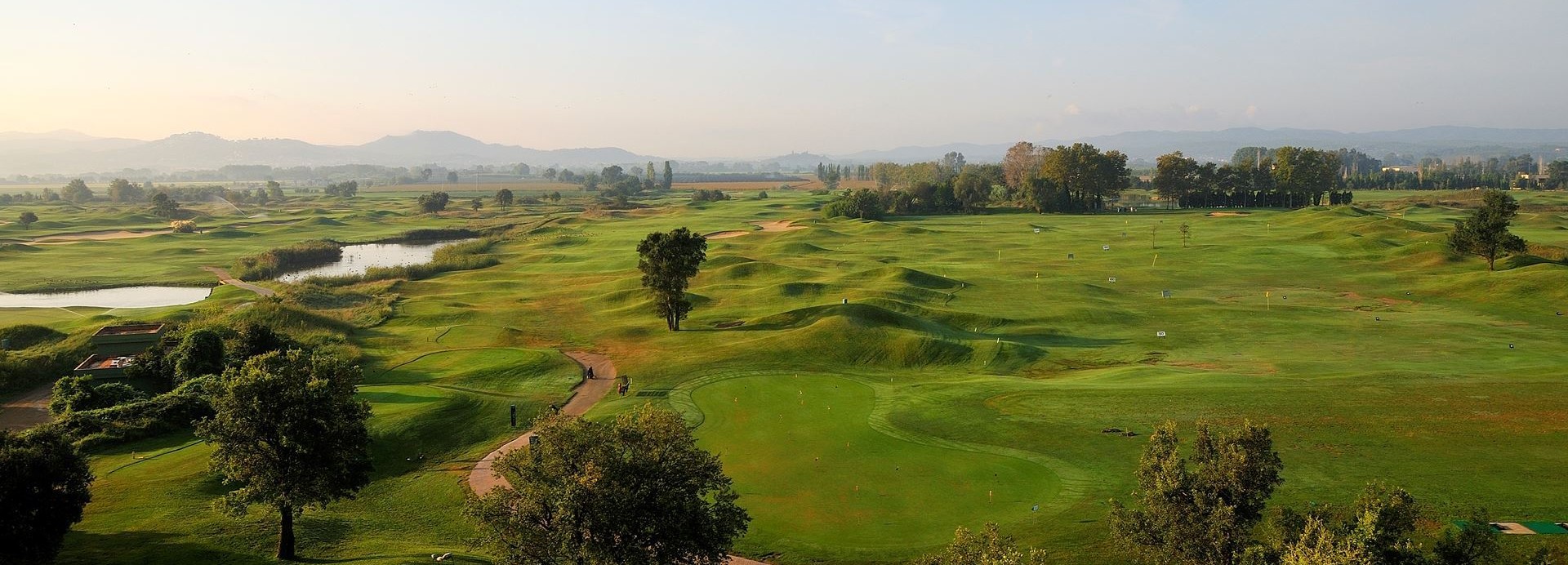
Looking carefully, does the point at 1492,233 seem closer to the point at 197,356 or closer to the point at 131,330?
the point at 197,356

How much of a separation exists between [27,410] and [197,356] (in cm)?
850

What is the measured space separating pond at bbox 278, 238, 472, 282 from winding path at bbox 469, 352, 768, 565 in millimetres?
68300

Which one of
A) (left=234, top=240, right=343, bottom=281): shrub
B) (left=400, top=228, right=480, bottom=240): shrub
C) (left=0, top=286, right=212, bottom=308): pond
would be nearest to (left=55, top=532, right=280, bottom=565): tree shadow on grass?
(left=0, top=286, right=212, bottom=308): pond

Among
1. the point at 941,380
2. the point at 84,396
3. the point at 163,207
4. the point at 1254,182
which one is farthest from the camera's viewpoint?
the point at 1254,182

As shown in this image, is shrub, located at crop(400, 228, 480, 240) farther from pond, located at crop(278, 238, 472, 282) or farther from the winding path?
the winding path

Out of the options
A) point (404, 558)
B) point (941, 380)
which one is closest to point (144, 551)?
point (404, 558)

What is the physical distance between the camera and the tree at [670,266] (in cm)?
6456

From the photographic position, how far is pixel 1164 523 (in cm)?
2219

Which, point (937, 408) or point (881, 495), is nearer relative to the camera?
point (881, 495)

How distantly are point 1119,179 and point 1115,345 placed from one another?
14052 centimetres

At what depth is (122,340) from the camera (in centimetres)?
5481

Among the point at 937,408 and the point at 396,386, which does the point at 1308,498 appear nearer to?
the point at 937,408

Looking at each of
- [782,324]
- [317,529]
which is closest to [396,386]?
[317,529]

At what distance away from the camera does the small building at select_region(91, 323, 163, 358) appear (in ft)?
178
